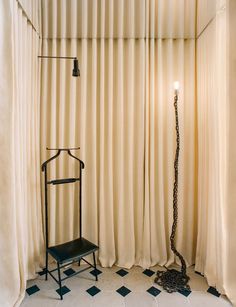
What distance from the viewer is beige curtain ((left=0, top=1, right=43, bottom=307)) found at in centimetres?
179

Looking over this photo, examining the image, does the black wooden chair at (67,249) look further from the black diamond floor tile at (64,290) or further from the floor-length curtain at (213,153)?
the floor-length curtain at (213,153)

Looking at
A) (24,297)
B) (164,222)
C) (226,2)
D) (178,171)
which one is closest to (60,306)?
(24,297)

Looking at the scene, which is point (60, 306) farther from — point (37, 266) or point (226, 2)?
point (226, 2)

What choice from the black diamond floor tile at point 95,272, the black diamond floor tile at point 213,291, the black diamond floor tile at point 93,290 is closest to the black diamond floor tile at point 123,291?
the black diamond floor tile at point 93,290

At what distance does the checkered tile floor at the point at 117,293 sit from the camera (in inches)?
79.3

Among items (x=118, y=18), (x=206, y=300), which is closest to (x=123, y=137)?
(x=118, y=18)

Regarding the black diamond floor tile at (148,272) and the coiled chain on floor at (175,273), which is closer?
the coiled chain on floor at (175,273)

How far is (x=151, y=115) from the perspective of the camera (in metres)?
2.61

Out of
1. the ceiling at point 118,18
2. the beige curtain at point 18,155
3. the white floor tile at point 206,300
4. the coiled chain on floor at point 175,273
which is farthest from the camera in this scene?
the ceiling at point 118,18

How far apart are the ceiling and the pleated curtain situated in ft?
0.18

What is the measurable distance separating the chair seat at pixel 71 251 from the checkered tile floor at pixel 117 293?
1.15 ft

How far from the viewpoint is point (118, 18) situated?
7.93 ft

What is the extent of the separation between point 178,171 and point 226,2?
1.70m

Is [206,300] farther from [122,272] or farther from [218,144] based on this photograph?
[218,144]
